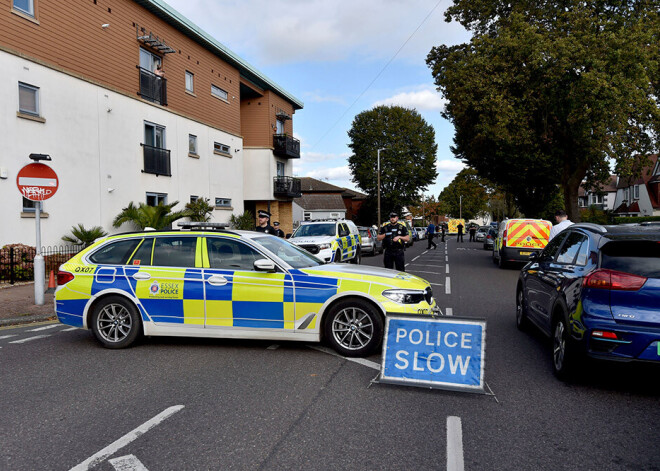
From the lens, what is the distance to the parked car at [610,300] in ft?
14.2

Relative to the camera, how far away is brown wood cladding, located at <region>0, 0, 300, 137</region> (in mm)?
14102

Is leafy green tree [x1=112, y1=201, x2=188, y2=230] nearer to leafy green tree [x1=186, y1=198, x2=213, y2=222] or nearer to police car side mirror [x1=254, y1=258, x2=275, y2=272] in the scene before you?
leafy green tree [x1=186, y1=198, x2=213, y2=222]

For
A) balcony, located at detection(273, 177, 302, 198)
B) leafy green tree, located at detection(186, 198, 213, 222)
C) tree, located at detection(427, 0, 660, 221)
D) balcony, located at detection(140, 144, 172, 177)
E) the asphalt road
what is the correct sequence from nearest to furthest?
the asphalt road → tree, located at detection(427, 0, 660, 221) → balcony, located at detection(140, 144, 172, 177) → leafy green tree, located at detection(186, 198, 213, 222) → balcony, located at detection(273, 177, 302, 198)

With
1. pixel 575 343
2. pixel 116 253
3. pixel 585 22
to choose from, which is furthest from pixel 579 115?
pixel 116 253

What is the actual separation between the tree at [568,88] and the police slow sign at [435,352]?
14.9 m

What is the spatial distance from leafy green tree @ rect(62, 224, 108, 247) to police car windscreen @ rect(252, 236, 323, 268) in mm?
9919

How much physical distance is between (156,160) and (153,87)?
9.38ft

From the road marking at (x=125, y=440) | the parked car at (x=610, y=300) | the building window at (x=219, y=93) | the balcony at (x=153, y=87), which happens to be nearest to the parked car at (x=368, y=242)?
the building window at (x=219, y=93)

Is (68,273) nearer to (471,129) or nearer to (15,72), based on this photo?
(15,72)

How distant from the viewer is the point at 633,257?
4.55 metres

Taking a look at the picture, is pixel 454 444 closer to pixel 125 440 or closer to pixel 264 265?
pixel 125 440

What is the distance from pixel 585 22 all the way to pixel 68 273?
18887 millimetres

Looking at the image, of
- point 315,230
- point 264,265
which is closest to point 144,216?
point 315,230

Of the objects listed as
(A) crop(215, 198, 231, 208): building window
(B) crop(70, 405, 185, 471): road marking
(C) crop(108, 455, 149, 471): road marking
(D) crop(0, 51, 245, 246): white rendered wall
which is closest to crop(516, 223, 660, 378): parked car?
(B) crop(70, 405, 185, 471): road marking
